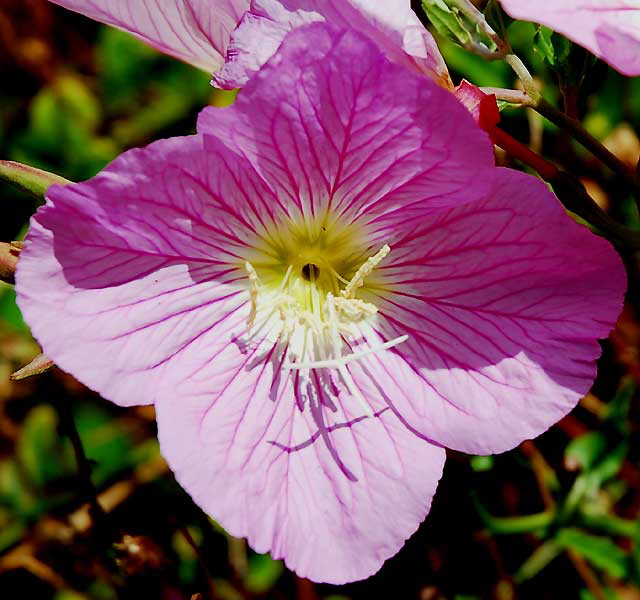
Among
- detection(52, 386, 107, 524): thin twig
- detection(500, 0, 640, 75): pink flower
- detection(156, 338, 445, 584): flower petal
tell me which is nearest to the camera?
detection(500, 0, 640, 75): pink flower

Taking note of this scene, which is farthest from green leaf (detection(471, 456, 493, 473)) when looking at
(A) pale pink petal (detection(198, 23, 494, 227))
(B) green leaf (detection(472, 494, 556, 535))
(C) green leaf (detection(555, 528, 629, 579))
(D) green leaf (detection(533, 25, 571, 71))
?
(D) green leaf (detection(533, 25, 571, 71))

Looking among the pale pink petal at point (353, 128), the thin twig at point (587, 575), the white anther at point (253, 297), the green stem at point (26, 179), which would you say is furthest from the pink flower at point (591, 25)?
the thin twig at point (587, 575)

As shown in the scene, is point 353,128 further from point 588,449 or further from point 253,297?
point 588,449

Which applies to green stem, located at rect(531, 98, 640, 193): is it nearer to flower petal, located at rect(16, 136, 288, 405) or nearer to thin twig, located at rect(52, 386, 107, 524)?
flower petal, located at rect(16, 136, 288, 405)

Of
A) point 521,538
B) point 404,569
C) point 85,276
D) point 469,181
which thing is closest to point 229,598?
point 404,569

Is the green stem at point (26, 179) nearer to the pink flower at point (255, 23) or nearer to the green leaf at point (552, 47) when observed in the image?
the pink flower at point (255, 23)
